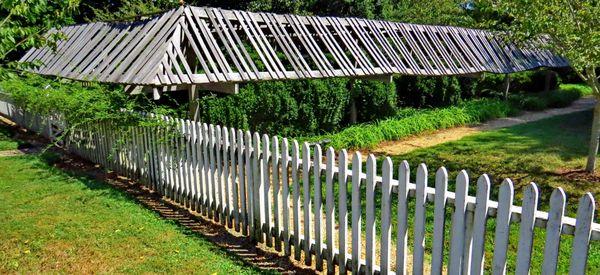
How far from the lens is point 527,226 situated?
10.1 ft

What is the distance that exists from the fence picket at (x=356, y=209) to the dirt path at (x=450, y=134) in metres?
6.86

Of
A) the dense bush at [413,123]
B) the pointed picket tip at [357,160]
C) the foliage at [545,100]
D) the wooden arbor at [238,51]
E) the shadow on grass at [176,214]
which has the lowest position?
the shadow on grass at [176,214]

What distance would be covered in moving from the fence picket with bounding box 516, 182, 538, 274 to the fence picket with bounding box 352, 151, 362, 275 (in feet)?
4.67

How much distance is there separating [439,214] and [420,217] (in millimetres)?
199

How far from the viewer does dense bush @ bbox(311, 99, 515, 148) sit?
11.9 metres

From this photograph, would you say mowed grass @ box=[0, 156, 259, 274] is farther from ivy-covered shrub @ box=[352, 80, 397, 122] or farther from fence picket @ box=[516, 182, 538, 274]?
ivy-covered shrub @ box=[352, 80, 397, 122]

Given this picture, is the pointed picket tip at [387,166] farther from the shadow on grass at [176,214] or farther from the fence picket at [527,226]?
the shadow on grass at [176,214]

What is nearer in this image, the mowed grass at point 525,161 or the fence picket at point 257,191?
the fence picket at point 257,191

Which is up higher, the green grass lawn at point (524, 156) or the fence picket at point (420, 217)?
the fence picket at point (420, 217)

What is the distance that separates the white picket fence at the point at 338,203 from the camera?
313cm

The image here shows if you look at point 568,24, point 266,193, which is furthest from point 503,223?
point 568,24

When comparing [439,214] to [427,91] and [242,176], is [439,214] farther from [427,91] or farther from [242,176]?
[427,91]

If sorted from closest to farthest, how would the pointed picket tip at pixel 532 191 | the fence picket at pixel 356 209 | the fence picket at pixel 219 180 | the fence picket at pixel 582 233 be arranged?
the fence picket at pixel 582 233, the pointed picket tip at pixel 532 191, the fence picket at pixel 356 209, the fence picket at pixel 219 180

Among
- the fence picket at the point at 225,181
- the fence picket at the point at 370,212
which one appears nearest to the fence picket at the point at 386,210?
the fence picket at the point at 370,212
